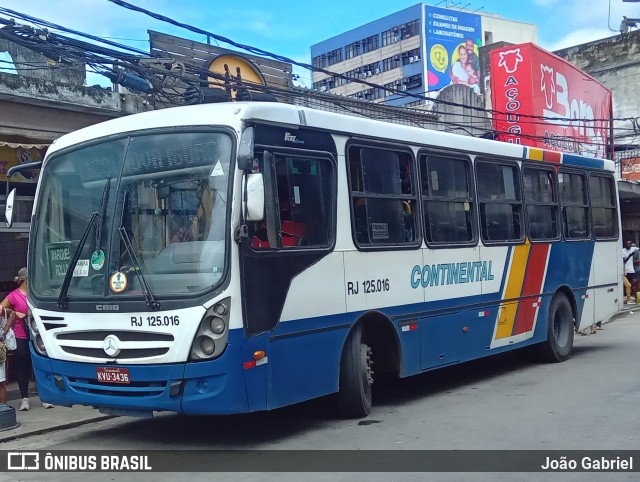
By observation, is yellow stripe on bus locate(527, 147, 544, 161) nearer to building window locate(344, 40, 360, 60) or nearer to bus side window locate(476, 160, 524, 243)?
bus side window locate(476, 160, 524, 243)

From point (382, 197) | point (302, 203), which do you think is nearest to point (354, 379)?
point (302, 203)

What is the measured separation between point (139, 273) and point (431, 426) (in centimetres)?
325

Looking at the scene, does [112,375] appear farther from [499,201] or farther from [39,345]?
[499,201]

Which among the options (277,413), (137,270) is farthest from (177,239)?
(277,413)

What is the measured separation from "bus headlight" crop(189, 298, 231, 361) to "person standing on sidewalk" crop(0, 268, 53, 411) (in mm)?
4075

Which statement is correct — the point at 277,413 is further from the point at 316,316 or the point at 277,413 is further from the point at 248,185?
the point at 248,185

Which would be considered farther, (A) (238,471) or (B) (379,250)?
(B) (379,250)

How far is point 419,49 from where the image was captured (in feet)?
252

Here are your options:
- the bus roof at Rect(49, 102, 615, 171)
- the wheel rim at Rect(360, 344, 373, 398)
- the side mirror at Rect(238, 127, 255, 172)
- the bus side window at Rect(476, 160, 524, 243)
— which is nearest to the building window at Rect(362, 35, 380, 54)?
the bus side window at Rect(476, 160, 524, 243)

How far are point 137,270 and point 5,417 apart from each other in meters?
2.95

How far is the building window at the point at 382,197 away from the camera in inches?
340

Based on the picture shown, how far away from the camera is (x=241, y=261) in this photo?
278 inches

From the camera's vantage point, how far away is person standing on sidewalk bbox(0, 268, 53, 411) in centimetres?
1012

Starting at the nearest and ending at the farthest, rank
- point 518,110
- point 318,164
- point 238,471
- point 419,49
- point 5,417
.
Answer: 1. point 238,471
2. point 318,164
3. point 5,417
4. point 518,110
5. point 419,49
